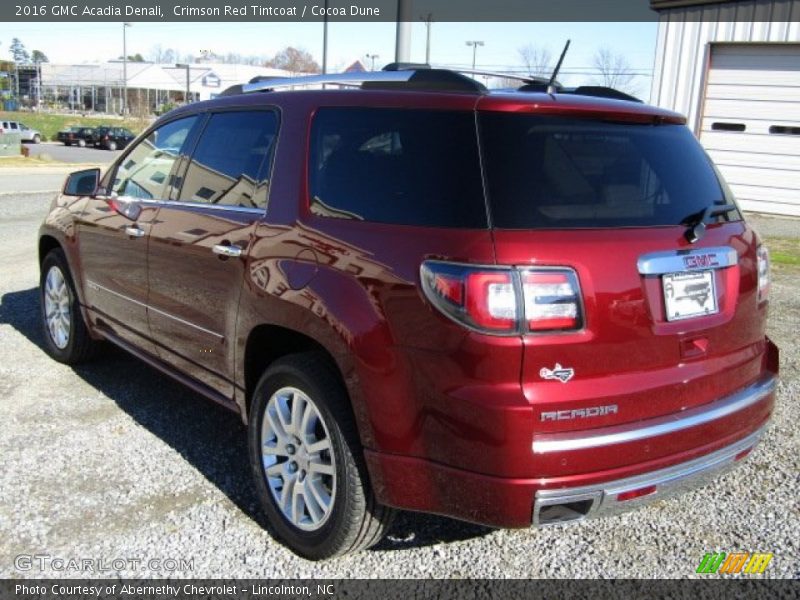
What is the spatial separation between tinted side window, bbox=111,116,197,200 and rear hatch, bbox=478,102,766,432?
83.8 inches

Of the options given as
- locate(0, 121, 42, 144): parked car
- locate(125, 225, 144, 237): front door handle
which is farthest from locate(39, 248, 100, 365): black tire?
locate(0, 121, 42, 144): parked car

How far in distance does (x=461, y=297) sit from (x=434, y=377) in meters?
0.28

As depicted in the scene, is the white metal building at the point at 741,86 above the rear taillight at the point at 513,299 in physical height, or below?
above

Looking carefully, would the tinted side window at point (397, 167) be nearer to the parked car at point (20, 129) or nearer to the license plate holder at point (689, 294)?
the license plate holder at point (689, 294)

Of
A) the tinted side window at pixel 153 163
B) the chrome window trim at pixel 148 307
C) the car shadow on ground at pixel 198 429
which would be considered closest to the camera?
the car shadow on ground at pixel 198 429

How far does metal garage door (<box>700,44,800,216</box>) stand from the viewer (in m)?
12.7

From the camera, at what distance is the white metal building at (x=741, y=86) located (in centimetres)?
1259

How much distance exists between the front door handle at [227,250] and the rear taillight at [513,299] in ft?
4.12

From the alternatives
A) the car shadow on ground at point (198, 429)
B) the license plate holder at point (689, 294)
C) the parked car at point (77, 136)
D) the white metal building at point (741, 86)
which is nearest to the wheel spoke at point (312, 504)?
the car shadow on ground at point (198, 429)

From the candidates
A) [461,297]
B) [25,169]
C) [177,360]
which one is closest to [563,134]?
[461,297]

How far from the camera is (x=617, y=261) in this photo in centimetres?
252

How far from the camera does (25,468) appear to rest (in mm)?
3732

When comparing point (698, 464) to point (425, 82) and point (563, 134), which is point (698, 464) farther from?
point (425, 82)

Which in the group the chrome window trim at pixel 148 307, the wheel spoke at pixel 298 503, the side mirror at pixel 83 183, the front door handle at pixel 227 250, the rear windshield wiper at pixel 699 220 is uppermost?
the rear windshield wiper at pixel 699 220
